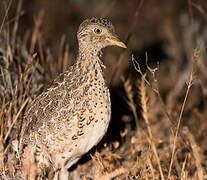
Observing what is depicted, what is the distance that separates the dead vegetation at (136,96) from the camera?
346 cm

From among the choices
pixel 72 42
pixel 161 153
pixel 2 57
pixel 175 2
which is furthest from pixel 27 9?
pixel 161 153

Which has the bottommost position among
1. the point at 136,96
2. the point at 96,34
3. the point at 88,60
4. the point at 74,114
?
the point at 136,96

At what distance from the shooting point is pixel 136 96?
5789 mm

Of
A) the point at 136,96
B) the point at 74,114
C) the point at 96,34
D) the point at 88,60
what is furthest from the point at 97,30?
the point at 136,96

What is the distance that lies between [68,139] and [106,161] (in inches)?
26.7

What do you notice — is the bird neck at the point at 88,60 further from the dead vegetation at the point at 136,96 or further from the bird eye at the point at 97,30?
the dead vegetation at the point at 136,96

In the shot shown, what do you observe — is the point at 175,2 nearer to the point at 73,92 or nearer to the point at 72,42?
the point at 72,42

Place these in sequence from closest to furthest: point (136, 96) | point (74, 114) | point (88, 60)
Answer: point (74, 114)
point (88, 60)
point (136, 96)

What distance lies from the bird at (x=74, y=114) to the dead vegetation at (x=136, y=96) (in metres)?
0.18

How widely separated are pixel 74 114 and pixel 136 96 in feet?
→ 8.14

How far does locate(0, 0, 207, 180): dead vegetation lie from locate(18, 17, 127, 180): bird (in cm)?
18

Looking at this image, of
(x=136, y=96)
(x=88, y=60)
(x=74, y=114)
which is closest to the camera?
(x=74, y=114)

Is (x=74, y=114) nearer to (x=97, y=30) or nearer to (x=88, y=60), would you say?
(x=88, y=60)

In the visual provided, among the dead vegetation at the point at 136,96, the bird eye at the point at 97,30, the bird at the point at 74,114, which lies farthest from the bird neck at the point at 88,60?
the dead vegetation at the point at 136,96
